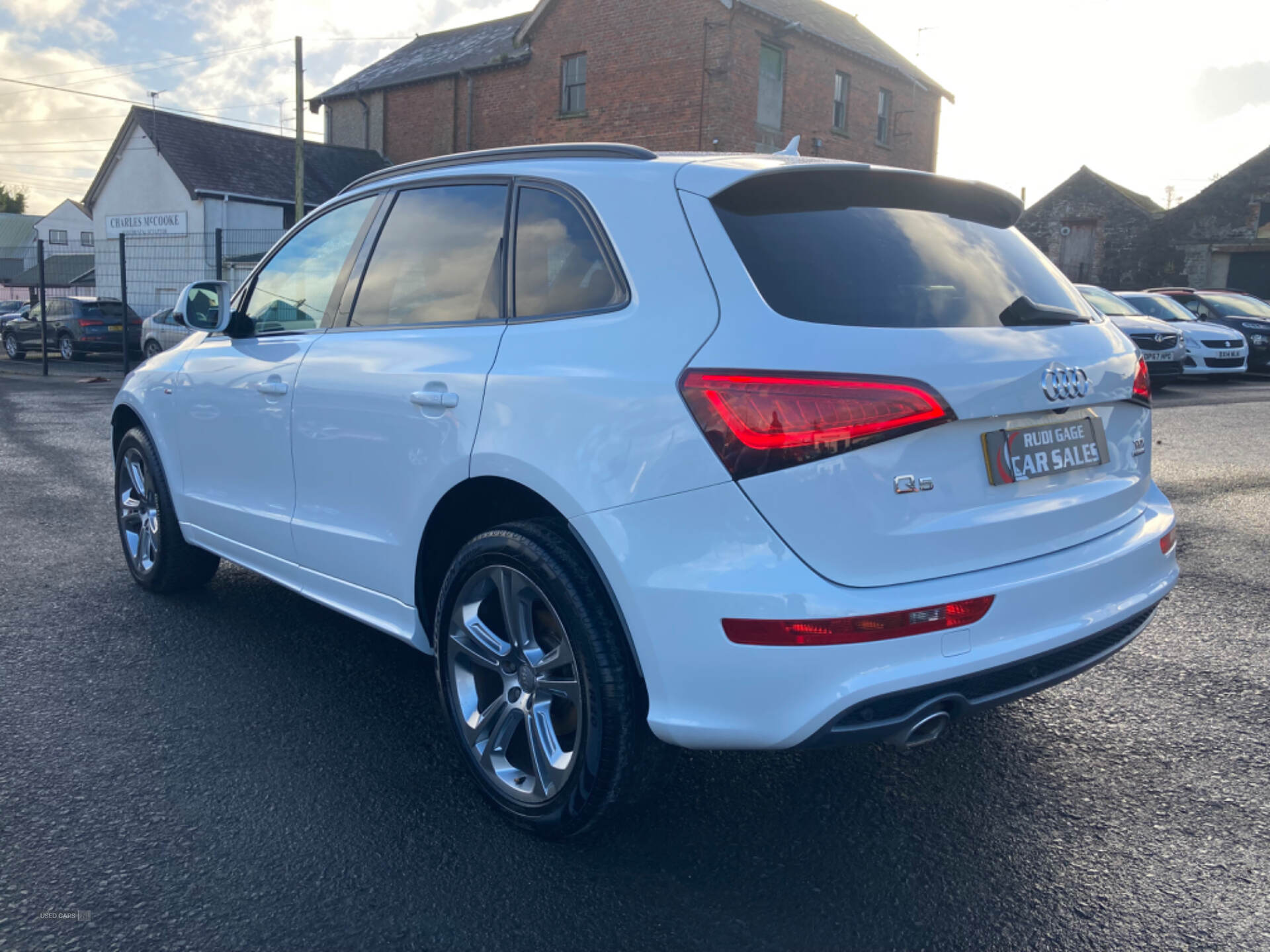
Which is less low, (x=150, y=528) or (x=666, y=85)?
(x=666, y=85)

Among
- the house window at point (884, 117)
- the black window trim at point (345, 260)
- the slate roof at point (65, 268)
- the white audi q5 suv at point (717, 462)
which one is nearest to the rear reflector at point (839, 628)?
the white audi q5 suv at point (717, 462)

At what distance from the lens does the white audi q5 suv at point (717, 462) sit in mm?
2291

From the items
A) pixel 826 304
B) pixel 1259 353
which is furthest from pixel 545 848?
pixel 1259 353

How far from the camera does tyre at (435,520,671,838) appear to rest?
2.54m

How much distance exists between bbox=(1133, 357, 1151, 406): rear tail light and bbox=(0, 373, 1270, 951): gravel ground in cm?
110

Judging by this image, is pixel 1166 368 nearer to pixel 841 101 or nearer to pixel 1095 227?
pixel 841 101

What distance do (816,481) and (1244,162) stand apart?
4338cm

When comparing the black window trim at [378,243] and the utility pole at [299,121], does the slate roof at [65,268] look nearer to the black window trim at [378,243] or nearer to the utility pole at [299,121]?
the utility pole at [299,121]

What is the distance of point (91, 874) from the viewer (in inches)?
102

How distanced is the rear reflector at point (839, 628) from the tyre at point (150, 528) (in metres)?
3.40

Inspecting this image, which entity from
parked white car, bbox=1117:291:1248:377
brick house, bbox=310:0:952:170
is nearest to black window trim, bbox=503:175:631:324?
parked white car, bbox=1117:291:1248:377

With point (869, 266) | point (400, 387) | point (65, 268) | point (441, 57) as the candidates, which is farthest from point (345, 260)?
point (65, 268)

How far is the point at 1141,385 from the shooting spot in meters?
3.04

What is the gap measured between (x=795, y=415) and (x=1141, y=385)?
136 centimetres
